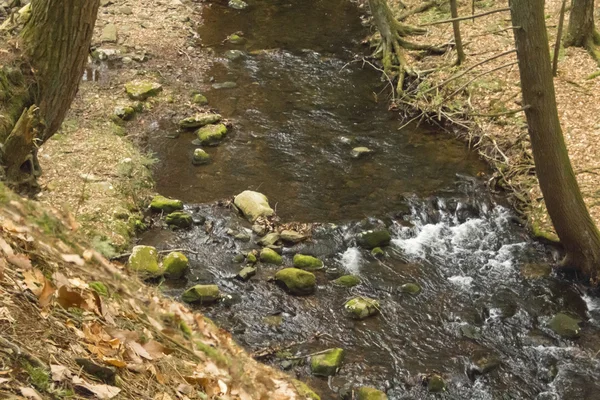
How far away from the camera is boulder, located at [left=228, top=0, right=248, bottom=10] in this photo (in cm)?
1636

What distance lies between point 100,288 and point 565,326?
17.6 feet

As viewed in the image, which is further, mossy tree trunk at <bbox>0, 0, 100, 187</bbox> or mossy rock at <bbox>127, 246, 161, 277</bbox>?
mossy rock at <bbox>127, 246, 161, 277</bbox>

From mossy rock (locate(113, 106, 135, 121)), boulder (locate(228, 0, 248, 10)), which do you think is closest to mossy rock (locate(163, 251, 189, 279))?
mossy rock (locate(113, 106, 135, 121))

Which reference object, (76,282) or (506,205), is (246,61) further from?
(76,282)

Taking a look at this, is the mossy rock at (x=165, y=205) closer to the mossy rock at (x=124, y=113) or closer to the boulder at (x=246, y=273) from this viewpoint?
the boulder at (x=246, y=273)

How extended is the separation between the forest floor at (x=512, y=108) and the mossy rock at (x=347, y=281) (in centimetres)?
260

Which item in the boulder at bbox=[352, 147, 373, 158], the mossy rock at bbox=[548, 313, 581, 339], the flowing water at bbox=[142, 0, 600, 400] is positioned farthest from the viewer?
the boulder at bbox=[352, 147, 373, 158]

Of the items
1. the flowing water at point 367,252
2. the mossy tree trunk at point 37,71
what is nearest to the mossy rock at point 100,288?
the mossy tree trunk at point 37,71

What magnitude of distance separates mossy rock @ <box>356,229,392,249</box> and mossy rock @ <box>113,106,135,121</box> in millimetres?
4905

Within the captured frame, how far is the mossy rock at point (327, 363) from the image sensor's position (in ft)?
20.1

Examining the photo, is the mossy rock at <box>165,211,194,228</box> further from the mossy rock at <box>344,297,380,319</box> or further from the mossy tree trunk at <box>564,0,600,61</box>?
the mossy tree trunk at <box>564,0,600,61</box>

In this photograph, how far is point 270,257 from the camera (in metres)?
7.70

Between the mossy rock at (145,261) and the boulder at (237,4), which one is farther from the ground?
the boulder at (237,4)

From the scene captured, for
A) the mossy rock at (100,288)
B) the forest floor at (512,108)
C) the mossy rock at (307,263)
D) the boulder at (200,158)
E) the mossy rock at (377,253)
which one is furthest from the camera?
the boulder at (200,158)
